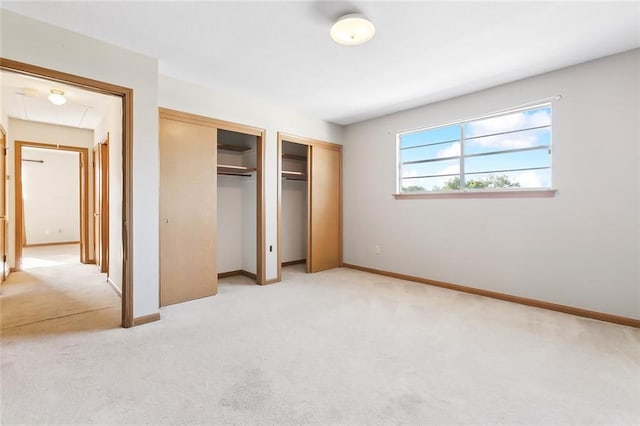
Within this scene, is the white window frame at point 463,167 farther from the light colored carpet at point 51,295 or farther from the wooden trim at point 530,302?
the light colored carpet at point 51,295

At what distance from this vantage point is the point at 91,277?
457 cm

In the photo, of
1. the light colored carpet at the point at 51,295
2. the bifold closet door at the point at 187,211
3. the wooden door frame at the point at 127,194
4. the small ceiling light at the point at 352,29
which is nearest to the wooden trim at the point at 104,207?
the light colored carpet at the point at 51,295

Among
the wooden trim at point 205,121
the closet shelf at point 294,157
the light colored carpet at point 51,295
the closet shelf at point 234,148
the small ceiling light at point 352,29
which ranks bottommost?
the light colored carpet at point 51,295

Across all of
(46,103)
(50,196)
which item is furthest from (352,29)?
(50,196)

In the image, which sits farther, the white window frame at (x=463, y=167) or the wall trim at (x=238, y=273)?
the wall trim at (x=238, y=273)

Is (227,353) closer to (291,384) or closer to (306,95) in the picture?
(291,384)

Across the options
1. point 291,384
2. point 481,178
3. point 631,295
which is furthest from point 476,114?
point 291,384

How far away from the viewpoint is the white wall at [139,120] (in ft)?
8.11

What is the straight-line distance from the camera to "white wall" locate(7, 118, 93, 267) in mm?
4801

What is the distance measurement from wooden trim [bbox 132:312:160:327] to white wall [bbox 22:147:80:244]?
6.95 meters

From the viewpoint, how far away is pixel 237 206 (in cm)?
482

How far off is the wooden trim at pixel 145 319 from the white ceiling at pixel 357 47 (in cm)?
247

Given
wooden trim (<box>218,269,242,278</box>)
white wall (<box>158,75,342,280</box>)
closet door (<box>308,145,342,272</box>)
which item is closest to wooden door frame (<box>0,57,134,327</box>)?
white wall (<box>158,75,342,280</box>)

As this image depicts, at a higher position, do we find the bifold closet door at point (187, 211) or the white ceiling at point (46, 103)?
the white ceiling at point (46, 103)
